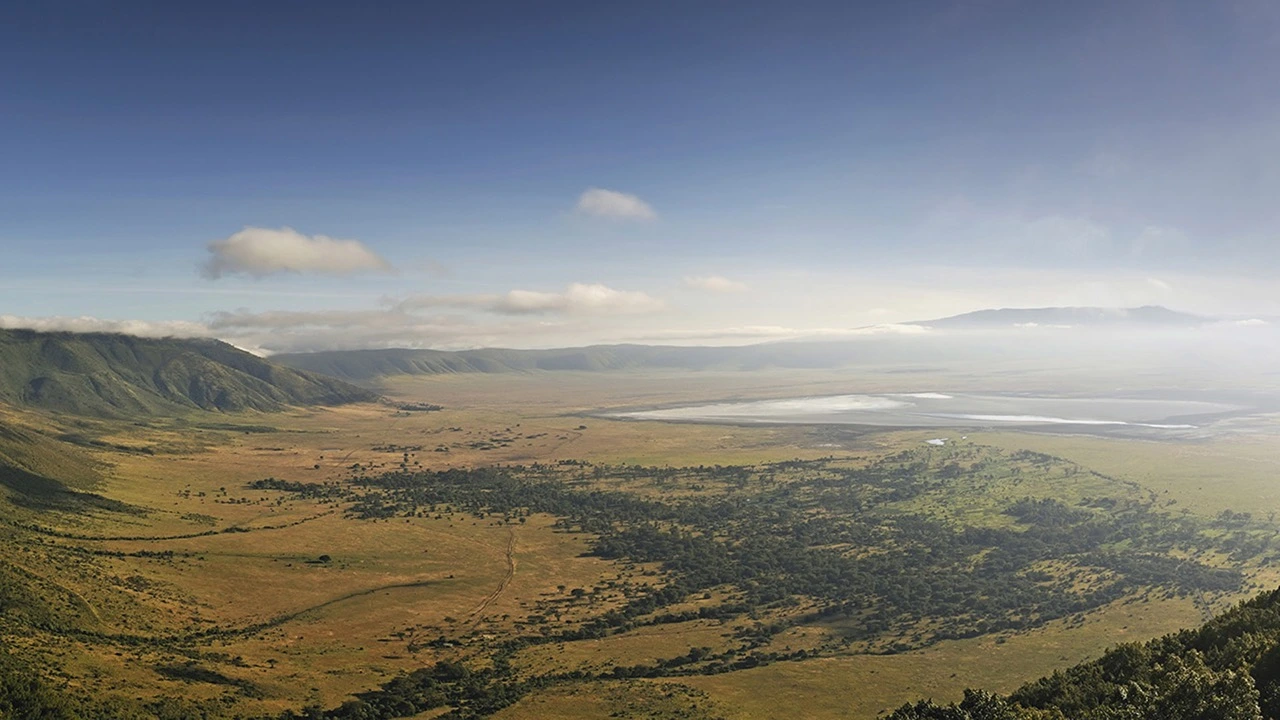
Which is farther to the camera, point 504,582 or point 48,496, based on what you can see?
point 48,496

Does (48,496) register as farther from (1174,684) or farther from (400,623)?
(1174,684)

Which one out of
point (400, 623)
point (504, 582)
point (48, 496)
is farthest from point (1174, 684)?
point (48, 496)

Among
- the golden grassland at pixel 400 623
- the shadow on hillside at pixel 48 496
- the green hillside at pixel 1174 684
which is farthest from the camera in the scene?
the shadow on hillside at pixel 48 496

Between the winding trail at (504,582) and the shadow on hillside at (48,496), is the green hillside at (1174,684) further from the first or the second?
the shadow on hillside at (48,496)

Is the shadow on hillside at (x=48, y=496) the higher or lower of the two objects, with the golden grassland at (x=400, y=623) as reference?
higher

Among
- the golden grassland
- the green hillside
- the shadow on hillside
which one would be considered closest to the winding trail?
the golden grassland

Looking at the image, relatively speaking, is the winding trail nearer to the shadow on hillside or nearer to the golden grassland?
the golden grassland

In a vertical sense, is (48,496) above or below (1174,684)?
below

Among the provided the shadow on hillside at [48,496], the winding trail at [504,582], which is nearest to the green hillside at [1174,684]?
the winding trail at [504,582]

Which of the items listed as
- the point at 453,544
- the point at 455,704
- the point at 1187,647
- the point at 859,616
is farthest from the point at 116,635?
the point at 1187,647
